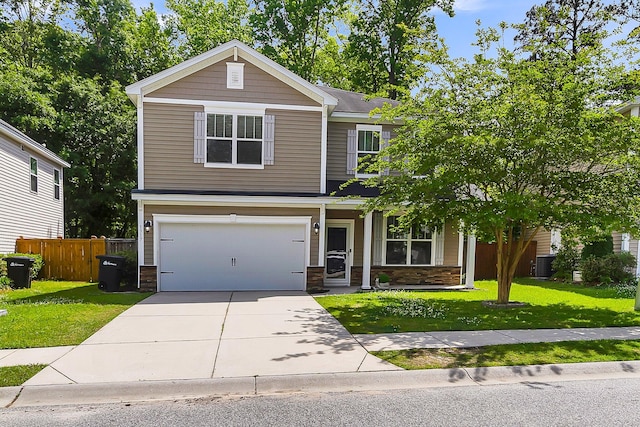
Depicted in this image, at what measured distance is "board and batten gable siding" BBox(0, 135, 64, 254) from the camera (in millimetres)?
13250

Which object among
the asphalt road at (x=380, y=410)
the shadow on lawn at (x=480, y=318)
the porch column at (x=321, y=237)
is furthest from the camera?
the porch column at (x=321, y=237)

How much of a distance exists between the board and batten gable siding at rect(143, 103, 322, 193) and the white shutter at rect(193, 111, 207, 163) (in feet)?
0.39

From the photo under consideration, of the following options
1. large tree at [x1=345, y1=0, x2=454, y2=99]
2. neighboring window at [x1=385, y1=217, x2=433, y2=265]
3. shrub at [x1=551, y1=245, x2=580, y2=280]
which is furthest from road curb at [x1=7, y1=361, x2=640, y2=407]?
large tree at [x1=345, y1=0, x2=454, y2=99]

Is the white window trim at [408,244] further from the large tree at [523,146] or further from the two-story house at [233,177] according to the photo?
the large tree at [523,146]

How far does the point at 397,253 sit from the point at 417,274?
38.1 inches

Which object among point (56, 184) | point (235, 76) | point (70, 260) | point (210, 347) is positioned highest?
point (235, 76)

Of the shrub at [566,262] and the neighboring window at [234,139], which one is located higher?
the neighboring window at [234,139]

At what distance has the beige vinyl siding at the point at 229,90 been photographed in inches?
460

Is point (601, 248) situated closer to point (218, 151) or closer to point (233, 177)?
point (233, 177)

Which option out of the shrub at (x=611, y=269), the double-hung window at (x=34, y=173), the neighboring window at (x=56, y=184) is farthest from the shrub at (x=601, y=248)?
the neighboring window at (x=56, y=184)

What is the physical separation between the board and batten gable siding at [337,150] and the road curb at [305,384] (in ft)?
29.5

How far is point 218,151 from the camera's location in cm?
1186

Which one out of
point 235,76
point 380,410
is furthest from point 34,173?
point 380,410

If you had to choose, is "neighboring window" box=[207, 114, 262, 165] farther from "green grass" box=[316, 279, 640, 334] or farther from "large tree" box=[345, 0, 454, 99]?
"large tree" box=[345, 0, 454, 99]
